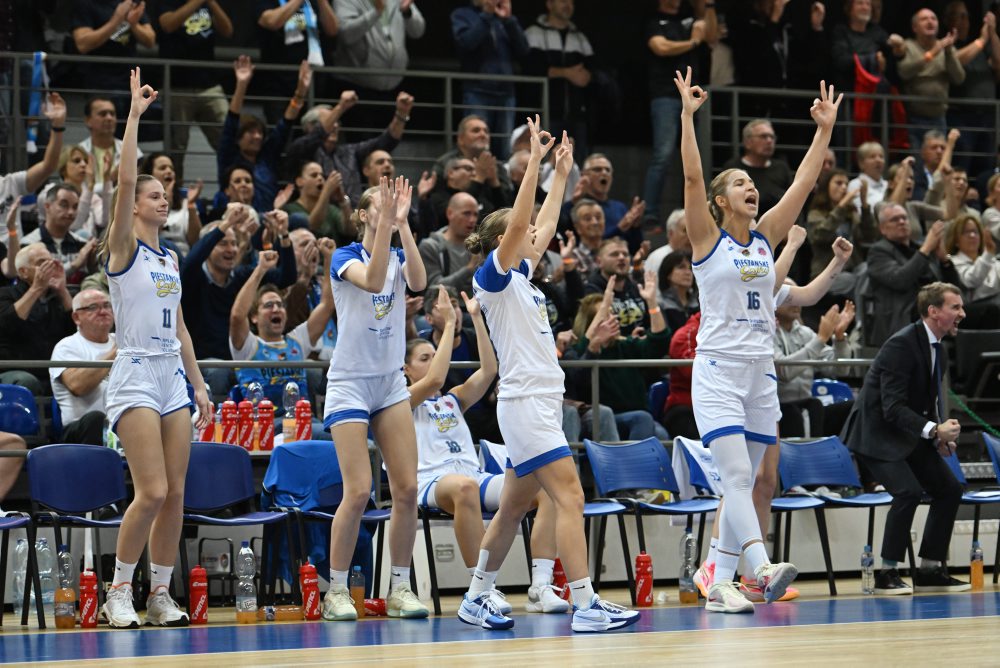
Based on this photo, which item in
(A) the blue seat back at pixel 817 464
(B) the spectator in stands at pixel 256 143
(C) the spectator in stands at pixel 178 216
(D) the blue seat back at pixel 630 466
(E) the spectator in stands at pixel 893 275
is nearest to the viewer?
(D) the blue seat back at pixel 630 466

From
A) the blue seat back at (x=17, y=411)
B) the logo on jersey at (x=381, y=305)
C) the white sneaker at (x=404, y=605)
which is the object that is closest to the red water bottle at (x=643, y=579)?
the white sneaker at (x=404, y=605)

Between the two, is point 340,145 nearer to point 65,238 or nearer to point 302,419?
point 65,238

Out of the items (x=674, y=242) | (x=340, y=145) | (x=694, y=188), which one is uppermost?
(x=340, y=145)

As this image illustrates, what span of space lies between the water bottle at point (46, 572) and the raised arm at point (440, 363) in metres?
2.29

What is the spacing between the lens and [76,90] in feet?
39.9

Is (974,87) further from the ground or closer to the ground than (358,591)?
further from the ground

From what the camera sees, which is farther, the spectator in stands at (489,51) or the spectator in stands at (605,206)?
the spectator in stands at (489,51)

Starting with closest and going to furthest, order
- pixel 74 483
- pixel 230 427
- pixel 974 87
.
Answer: pixel 74 483, pixel 230 427, pixel 974 87

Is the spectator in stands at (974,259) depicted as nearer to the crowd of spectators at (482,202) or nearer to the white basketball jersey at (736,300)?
the crowd of spectators at (482,202)

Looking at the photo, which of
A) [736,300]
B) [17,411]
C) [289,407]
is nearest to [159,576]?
[17,411]

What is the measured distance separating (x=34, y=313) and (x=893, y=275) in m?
6.71

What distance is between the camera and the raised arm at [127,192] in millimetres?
7289

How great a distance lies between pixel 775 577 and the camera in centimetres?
705

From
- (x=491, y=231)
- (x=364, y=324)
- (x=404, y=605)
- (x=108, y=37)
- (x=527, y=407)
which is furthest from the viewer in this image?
(x=108, y=37)
